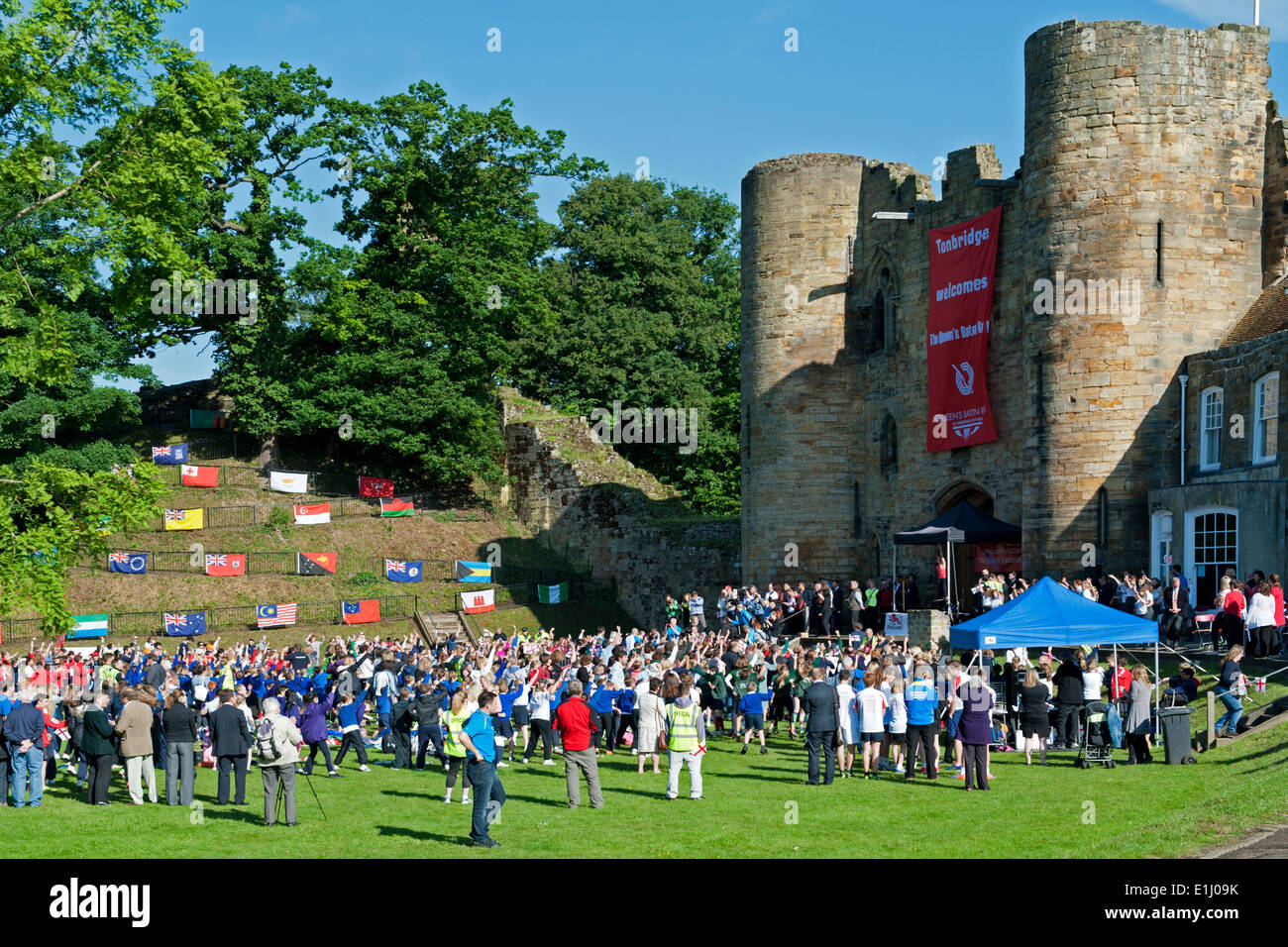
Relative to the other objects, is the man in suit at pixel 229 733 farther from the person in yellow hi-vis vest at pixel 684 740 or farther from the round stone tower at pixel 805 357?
the round stone tower at pixel 805 357

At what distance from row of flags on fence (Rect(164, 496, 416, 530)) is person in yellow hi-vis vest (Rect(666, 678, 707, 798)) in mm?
31781

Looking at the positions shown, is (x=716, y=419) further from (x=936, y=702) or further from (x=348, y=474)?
(x=936, y=702)

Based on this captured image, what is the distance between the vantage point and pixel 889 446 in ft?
125

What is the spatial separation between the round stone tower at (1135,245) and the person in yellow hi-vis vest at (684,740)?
14252mm

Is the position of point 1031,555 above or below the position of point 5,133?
below

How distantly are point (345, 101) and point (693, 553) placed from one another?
21130mm

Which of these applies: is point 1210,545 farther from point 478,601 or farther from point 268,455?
point 268,455

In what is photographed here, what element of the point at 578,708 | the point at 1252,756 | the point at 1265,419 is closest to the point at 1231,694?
the point at 1252,756

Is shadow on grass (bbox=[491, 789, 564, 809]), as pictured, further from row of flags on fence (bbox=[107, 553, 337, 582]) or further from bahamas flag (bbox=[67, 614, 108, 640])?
row of flags on fence (bbox=[107, 553, 337, 582])

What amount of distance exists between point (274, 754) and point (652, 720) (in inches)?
210

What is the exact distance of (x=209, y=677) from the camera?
25.9m

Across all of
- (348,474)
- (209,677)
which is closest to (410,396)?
(348,474)

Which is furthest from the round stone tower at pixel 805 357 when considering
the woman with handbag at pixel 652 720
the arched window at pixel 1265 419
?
the woman with handbag at pixel 652 720

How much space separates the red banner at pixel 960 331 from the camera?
110ft
